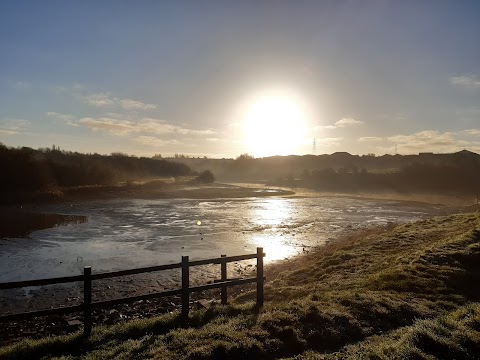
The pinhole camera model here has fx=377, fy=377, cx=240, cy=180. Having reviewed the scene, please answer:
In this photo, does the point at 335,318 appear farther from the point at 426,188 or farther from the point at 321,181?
the point at 321,181

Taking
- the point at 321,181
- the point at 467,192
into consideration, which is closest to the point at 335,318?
the point at 467,192

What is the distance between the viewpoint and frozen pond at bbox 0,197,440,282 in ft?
72.4

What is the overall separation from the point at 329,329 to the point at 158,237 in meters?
23.5

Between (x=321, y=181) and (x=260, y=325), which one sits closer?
(x=260, y=325)

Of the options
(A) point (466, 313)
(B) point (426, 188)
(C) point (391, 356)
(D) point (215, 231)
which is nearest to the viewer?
(C) point (391, 356)

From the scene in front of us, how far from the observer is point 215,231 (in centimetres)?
3369

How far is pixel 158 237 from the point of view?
30.4 metres

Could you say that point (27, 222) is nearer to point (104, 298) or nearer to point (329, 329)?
point (104, 298)

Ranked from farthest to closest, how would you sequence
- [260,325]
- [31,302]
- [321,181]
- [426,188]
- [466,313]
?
[321,181], [426,188], [31,302], [466,313], [260,325]

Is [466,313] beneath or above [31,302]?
above

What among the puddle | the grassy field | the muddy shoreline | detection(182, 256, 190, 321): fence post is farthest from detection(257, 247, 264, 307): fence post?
the puddle

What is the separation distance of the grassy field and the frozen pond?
11865 mm

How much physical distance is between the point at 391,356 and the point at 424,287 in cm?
555

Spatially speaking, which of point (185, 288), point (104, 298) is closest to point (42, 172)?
point (104, 298)
